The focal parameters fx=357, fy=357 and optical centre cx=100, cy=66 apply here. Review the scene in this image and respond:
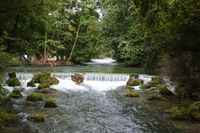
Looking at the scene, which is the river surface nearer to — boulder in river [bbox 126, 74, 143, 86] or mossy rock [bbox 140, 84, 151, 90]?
boulder in river [bbox 126, 74, 143, 86]

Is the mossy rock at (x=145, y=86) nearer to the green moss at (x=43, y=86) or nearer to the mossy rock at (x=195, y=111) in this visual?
the green moss at (x=43, y=86)

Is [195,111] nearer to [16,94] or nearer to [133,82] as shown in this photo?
[16,94]

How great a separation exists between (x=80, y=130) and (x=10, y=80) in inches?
451

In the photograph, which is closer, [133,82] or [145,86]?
[145,86]

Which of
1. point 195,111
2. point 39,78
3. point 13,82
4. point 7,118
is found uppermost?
point 39,78

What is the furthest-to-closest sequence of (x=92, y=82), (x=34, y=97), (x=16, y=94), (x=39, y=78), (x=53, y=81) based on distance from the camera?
(x=92, y=82) → (x=39, y=78) → (x=53, y=81) → (x=16, y=94) → (x=34, y=97)

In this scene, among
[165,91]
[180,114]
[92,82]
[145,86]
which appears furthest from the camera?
[92,82]

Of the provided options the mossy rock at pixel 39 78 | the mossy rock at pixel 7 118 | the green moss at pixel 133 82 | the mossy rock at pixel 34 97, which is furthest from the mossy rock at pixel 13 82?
the mossy rock at pixel 7 118

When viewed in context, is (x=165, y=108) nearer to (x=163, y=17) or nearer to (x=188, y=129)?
(x=188, y=129)

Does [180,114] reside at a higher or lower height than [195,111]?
lower

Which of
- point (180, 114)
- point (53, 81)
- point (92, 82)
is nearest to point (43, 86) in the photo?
point (53, 81)

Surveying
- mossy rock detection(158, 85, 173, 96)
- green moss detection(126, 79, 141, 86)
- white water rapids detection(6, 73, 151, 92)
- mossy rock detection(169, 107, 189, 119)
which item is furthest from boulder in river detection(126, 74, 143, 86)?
mossy rock detection(169, 107, 189, 119)

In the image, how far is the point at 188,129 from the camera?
507 inches

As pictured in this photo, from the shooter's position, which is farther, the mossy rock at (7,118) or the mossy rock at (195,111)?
the mossy rock at (195,111)
